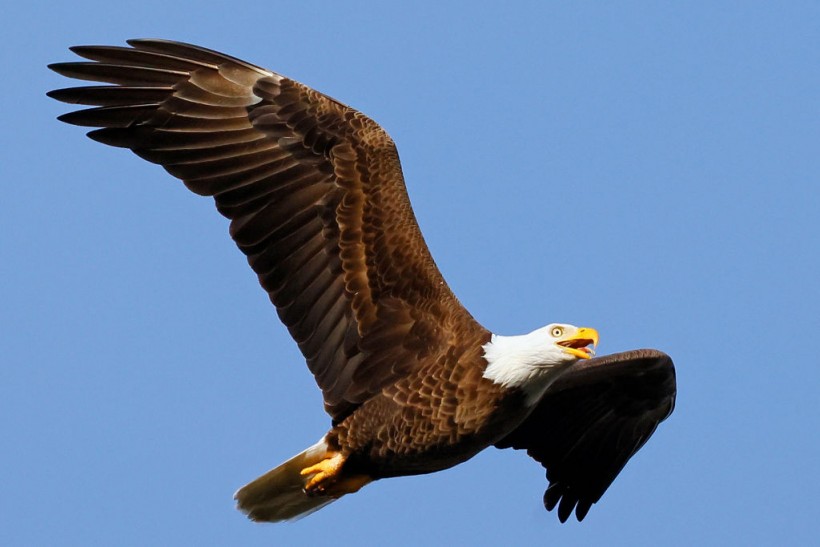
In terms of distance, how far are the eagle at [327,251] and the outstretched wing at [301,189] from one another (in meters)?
0.01

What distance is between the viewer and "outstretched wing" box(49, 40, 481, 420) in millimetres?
10898

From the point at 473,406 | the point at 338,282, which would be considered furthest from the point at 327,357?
the point at 473,406

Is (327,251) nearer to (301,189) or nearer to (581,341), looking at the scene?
(301,189)

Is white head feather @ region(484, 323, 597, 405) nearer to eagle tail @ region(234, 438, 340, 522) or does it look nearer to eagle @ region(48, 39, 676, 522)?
eagle @ region(48, 39, 676, 522)

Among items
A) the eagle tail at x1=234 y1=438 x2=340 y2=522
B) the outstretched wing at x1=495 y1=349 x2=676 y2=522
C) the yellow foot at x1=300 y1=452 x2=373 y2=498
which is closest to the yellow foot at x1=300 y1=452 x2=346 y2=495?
the yellow foot at x1=300 y1=452 x2=373 y2=498

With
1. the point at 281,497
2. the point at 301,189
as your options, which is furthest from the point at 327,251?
the point at 281,497

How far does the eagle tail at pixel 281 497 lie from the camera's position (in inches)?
454

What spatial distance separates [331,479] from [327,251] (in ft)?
5.34

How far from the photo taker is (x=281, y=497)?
11711 millimetres

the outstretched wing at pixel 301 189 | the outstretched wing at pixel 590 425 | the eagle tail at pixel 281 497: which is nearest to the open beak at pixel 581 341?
the outstretched wing at pixel 301 189

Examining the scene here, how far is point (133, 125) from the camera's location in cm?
1128

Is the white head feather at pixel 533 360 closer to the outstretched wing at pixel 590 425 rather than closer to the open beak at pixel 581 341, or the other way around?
the open beak at pixel 581 341

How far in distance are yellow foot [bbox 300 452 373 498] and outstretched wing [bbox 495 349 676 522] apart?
1714 millimetres

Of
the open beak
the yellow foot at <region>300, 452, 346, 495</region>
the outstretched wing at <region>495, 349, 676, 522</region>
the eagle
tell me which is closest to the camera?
the open beak
